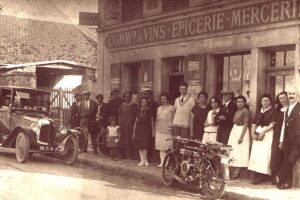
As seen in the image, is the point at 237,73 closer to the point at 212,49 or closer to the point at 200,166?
the point at 212,49

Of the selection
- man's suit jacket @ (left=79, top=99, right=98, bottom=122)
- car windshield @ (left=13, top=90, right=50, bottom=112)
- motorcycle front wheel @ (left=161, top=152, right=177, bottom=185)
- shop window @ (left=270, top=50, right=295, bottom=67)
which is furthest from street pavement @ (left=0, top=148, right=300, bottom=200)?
shop window @ (left=270, top=50, right=295, bottom=67)

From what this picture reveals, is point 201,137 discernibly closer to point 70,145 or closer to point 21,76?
point 70,145

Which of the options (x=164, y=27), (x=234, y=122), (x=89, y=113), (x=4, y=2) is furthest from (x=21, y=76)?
(x=234, y=122)

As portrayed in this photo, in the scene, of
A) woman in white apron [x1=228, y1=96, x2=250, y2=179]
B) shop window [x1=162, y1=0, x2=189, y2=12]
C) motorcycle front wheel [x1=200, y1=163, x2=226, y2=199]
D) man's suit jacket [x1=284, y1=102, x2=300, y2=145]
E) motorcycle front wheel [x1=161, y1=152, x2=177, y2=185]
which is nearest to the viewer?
motorcycle front wheel [x1=200, y1=163, x2=226, y2=199]

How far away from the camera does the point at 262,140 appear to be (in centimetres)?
1009

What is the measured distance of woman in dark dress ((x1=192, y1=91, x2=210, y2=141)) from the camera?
36.8 ft

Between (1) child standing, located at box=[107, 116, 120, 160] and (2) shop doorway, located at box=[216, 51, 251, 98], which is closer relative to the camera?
(2) shop doorway, located at box=[216, 51, 251, 98]

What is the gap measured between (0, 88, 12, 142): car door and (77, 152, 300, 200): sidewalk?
82.6 inches

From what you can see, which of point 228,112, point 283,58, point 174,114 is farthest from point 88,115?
point 283,58

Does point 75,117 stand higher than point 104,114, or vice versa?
point 104,114

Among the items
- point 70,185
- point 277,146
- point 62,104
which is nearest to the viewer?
point 70,185

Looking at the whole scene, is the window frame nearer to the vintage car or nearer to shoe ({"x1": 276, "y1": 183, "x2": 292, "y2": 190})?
the vintage car

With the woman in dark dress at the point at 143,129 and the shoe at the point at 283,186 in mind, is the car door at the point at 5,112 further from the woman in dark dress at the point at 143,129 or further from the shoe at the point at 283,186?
the shoe at the point at 283,186

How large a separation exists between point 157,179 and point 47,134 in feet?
11.1
